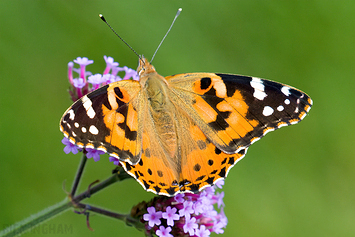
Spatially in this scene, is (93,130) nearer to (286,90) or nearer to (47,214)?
(47,214)

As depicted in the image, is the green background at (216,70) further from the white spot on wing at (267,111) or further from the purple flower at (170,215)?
the white spot on wing at (267,111)

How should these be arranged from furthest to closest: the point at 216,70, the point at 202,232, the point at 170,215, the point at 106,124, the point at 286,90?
the point at 216,70 → the point at 202,232 → the point at 170,215 → the point at 286,90 → the point at 106,124

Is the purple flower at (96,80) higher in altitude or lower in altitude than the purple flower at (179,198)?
higher

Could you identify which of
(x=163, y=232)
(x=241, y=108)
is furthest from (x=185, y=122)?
(x=163, y=232)

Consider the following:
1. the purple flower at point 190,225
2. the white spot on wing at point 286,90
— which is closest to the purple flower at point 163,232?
the purple flower at point 190,225

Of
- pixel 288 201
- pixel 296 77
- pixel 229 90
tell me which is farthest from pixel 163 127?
pixel 296 77
